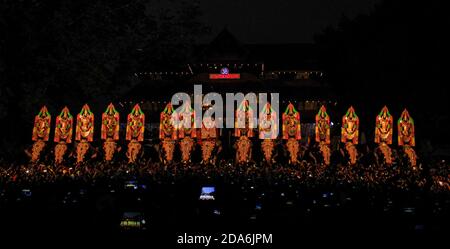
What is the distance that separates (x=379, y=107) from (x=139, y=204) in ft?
68.4

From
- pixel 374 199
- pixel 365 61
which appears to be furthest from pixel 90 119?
pixel 365 61

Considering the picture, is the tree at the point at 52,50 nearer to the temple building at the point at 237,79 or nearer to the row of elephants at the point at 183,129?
the row of elephants at the point at 183,129

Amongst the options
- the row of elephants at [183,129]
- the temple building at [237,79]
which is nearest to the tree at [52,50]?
the row of elephants at [183,129]

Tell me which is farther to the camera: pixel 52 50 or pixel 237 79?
pixel 237 79

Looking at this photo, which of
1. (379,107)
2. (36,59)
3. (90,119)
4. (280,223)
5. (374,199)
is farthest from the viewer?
(379,107)

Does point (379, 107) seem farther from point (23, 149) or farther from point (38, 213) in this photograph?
point (38, 213)

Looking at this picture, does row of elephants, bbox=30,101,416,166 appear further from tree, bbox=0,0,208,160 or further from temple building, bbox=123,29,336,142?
temple building, bbox=123,29,336,142

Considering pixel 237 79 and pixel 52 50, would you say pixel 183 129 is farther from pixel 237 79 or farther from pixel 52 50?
pixel 237 79

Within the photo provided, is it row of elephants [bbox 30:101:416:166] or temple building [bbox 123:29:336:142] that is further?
temple building [bbox 123:29:336:142]

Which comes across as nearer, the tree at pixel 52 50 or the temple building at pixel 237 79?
the tree at pixel 52 50

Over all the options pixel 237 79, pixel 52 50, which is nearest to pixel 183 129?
pixel 52 50

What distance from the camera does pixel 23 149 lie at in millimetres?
17750

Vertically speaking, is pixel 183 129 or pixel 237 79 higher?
pixel 237 79

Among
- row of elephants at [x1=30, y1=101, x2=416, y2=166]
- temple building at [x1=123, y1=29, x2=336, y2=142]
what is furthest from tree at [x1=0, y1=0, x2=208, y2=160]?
temple building at [x1=123, y1=29, x2=336, y2=142]
